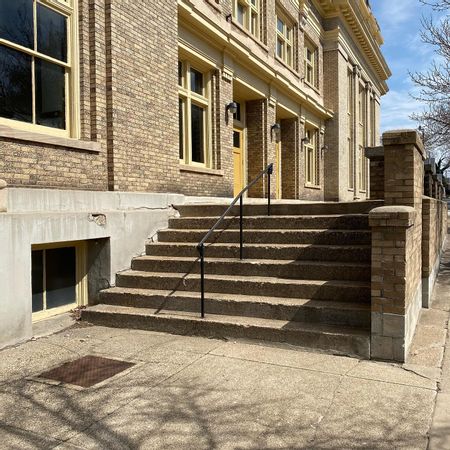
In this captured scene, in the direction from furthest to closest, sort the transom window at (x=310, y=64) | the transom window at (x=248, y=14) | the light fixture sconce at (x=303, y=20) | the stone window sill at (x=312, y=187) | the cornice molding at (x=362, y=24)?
the cornice molding at (x=362, y=24), the transom window at (x=310, y=64), the stone window sill at (x=312, y=187), the light fixture sconce at (x=303, y=20), the transom window at (x=248, y=14)

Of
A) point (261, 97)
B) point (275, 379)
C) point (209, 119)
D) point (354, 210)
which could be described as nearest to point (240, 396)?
point (275, 379)

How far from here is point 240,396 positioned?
372 centimetres

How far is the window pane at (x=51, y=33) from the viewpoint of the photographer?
248 inches

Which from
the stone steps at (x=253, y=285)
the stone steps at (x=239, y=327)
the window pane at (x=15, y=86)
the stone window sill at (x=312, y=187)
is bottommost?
the stone steps at (x=239, y=327)

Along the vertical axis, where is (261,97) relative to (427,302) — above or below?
above

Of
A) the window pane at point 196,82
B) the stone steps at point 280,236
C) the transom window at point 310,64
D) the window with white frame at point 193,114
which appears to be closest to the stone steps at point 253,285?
the stone steps at point 280,236

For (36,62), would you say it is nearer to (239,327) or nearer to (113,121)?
(113,121)

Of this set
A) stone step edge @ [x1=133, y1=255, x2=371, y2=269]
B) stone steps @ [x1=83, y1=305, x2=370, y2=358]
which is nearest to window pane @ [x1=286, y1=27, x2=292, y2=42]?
stone step edge @ [x1=133, y1=255, x2=371, y2=269]

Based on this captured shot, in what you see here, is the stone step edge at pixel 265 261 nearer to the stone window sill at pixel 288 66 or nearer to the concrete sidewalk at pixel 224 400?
the concrete sidewalk at pixel 224 400

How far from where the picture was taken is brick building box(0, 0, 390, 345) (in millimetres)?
5762

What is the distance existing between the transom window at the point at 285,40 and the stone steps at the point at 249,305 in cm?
1185

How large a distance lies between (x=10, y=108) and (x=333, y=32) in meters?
16.5

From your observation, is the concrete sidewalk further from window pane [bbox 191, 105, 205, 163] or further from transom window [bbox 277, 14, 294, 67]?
transom window [bbox 277, 14, 294, 67]

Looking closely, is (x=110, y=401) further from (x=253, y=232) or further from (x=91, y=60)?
(x=91, y=60)
